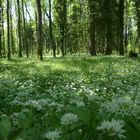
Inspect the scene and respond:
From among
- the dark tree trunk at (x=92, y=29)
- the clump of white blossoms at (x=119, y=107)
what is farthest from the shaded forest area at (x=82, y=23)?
the clump of white blossoms at (x=119, y=107)

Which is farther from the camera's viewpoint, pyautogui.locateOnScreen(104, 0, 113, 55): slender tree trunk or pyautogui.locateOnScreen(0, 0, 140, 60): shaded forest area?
pyautogui.locateOnScreen(104, 0, 113, 55): slender tree trunk

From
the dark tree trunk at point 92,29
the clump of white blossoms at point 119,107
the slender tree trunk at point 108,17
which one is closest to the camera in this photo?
the clump of white blossoms at point 119,107

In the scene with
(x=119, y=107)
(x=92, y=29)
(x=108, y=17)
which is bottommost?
(x=119, y=107)

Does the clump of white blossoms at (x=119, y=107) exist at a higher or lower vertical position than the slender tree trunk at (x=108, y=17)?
lower

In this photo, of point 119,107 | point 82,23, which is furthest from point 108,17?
point 119,107

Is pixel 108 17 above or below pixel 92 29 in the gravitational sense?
above

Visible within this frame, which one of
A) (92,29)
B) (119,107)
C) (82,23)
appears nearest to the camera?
(119,107)

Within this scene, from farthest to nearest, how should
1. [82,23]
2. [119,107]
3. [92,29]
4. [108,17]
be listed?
1. [82,23]
2. [108,17]
3. [92,29]
4. [119,107]

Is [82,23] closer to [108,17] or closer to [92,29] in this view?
[108,17]

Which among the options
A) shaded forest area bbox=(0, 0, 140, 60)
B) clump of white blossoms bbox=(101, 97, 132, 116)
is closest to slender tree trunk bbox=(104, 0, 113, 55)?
shaded forest area bbox=(0, 0, 140, 60)

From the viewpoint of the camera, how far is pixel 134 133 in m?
2.77

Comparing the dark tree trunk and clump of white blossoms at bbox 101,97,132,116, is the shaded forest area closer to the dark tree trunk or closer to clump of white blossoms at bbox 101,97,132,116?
the dark tree trunk

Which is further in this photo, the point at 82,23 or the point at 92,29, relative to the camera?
the point at 82,23

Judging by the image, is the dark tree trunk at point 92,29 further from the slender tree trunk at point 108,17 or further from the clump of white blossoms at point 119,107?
the clump of white blossoms at point 119,107
